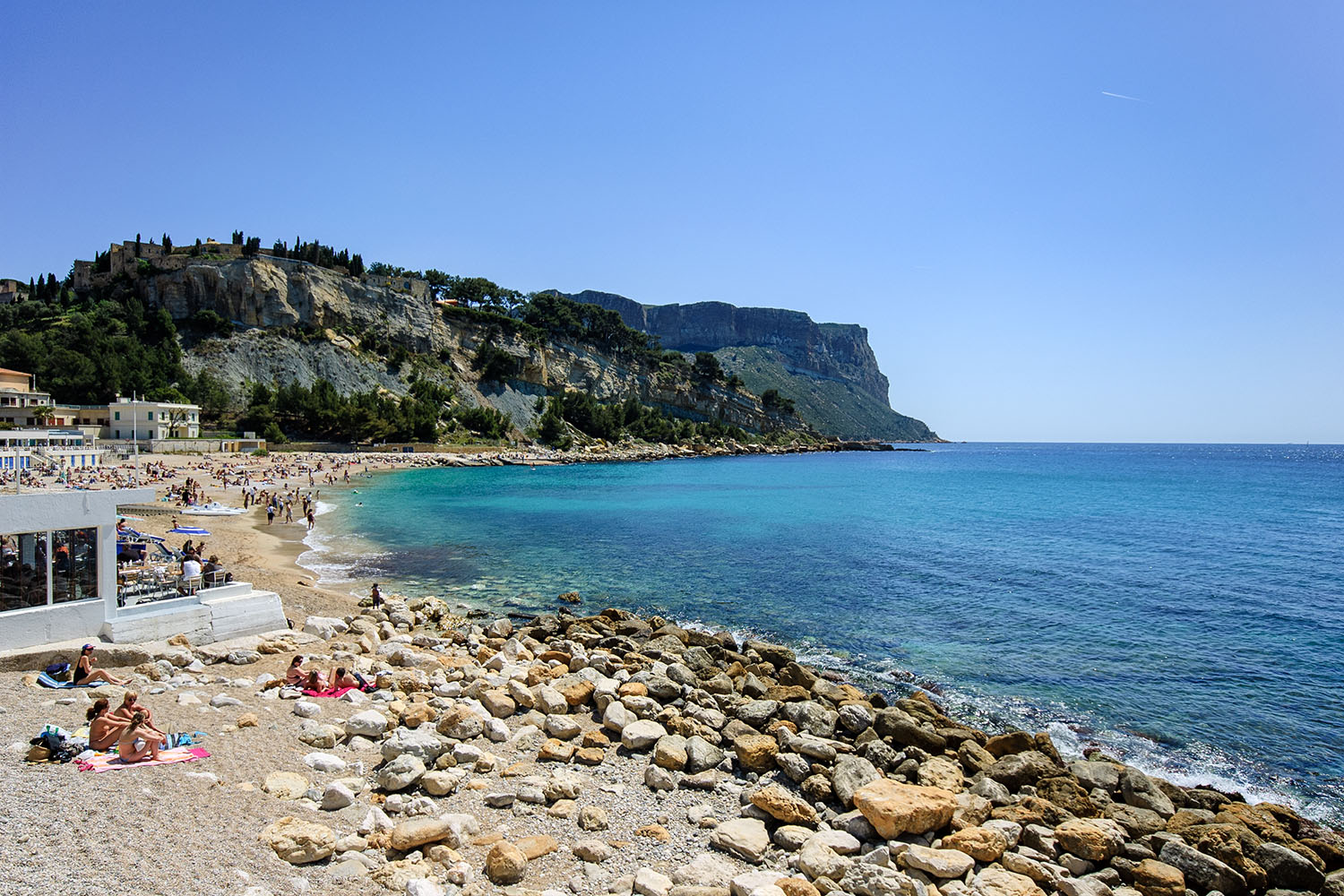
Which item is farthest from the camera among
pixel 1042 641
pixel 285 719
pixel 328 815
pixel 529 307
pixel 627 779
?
pixel 529 307

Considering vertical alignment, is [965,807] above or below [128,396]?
below

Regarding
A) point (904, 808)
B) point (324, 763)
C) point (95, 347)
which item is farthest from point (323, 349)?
point (904, 808)

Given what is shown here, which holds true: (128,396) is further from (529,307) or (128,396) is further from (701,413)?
(701,413)

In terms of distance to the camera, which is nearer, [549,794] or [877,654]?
[549,794]

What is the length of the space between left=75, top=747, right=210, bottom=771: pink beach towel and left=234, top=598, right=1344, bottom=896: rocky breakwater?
1.31m

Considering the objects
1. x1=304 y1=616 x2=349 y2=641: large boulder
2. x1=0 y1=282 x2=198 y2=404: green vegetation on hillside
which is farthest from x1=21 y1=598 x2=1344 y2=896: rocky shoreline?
x1=0 y1=282 x2=198 y2=404: green vegetation on hillside

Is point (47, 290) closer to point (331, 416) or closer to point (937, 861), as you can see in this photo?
point (331, 416)

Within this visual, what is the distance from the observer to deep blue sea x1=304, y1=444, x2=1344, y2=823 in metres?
13.3

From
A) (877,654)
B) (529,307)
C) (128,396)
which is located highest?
(529,307)

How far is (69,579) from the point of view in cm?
1230

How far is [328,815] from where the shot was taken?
25.3 feet

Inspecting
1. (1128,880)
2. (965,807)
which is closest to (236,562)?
(965,807)

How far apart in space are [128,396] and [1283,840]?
95.6 m

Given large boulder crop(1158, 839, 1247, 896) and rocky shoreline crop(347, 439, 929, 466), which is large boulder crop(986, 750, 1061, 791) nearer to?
large boulder crop(1158, 839, 1247, 896)
